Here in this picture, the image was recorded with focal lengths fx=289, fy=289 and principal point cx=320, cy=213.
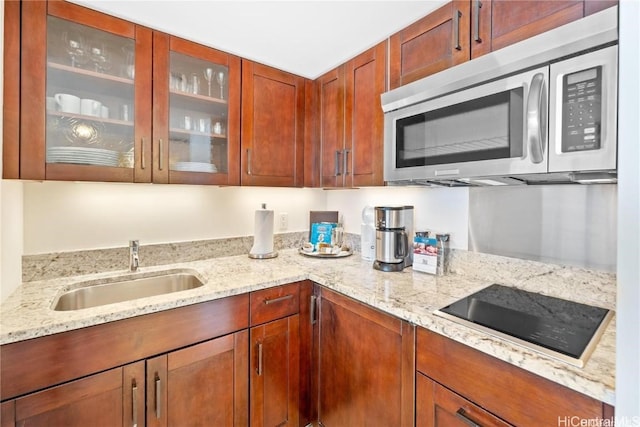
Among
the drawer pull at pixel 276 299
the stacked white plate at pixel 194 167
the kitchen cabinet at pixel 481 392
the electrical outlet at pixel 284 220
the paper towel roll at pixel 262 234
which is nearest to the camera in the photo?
the kitchen cabinet at pixel 481 392

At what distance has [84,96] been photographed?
1.29m

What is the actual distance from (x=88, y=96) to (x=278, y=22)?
36.8 inches

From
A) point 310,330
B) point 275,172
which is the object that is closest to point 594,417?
point 310,330

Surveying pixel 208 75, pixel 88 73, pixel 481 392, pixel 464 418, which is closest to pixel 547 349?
pixel 481 392

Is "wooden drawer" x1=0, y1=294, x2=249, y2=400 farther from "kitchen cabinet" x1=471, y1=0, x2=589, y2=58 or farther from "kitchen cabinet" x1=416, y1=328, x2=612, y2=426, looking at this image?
"kitchen cabinet" x1=471, y1=0, x2=589, y2=58

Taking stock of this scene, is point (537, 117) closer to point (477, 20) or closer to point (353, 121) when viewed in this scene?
point (477, 20)

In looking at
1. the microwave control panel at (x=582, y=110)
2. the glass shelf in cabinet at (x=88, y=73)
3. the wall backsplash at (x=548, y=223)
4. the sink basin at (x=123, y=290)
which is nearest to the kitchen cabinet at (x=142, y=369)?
the sink basin at (x=123, y=290)

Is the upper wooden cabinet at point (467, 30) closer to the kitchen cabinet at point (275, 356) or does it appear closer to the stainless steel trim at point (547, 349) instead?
the stainless steel trim at point (547, 349)

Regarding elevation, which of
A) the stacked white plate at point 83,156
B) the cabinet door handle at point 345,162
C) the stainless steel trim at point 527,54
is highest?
the stainless steel trim at point 527,54

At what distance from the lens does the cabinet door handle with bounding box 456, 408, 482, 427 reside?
857mm

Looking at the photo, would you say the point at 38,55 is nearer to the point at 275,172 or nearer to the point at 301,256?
the point at 275,172

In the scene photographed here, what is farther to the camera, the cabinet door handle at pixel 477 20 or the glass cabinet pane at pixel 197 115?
the glass cabinet pane at pixel 197 115

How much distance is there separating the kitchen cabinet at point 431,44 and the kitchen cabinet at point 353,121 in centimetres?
9

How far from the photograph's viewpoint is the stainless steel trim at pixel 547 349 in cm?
72
